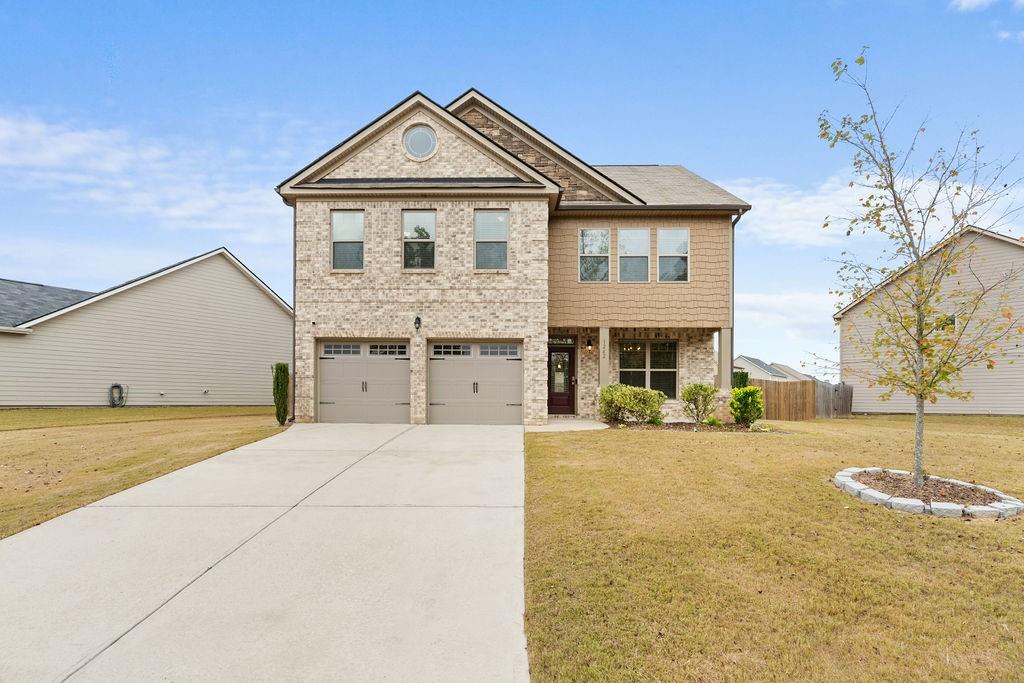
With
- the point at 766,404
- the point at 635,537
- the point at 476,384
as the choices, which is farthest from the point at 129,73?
the point at 766,404

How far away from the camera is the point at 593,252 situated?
46.1ft

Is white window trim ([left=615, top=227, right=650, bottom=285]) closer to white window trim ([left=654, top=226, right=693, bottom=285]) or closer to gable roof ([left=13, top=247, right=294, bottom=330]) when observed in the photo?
white window trim ([left=654, top=226, right=693, bottom=285])

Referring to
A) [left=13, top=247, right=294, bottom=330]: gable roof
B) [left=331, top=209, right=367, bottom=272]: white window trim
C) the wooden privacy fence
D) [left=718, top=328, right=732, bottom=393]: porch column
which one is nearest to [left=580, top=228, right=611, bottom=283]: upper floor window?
[left=718, top=328, right=732, bottom=393]: porch column

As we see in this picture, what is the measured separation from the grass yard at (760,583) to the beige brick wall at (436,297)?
6.09 metres

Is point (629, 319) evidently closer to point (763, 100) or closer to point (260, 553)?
point (763, 100)

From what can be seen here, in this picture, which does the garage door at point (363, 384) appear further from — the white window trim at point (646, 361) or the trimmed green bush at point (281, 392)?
the white window trim at point (646, 361)

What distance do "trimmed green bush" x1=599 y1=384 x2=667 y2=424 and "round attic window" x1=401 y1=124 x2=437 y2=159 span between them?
27.2ft

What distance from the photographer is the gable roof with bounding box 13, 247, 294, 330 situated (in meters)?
17.7

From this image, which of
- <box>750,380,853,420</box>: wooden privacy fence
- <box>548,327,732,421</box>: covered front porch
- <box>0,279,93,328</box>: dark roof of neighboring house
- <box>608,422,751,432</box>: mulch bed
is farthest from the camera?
<box>750,380,853,420</box>: wooden privacy fence

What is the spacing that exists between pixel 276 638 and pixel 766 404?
2019cm

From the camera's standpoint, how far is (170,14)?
15000 mm

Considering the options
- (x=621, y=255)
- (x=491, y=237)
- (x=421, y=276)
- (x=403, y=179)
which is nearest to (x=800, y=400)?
(x=621, y=255)

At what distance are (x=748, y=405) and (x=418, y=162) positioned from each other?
1104 cm

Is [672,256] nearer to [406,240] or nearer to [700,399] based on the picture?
[700,399]
